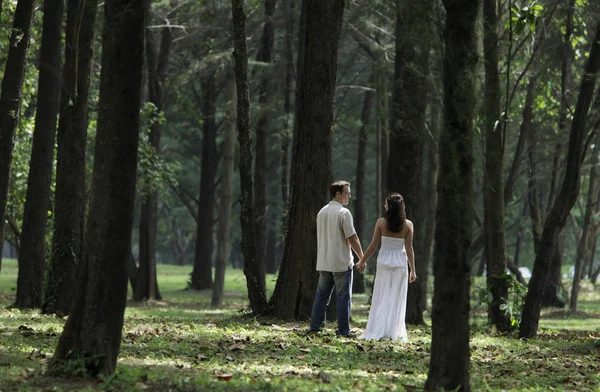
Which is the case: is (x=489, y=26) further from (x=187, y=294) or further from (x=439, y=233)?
(x=187, y=294)

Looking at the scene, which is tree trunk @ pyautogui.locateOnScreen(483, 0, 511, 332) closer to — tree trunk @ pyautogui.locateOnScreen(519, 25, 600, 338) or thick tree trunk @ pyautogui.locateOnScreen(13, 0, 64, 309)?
tree trunk @ pyautogui.locateOnScreen(519, 25, 600, 338)

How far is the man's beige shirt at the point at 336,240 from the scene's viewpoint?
1381cm

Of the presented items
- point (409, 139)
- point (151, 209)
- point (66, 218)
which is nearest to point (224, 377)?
point (66, 218)

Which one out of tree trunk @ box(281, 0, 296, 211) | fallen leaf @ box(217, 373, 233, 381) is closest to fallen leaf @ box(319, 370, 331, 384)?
fallen leaf @ box(217, 373, 233, 381)

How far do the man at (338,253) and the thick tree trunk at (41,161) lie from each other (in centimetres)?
796

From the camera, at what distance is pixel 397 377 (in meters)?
9.95

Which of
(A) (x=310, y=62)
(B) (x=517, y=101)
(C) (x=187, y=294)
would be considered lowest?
(C) (x=187, y=294)

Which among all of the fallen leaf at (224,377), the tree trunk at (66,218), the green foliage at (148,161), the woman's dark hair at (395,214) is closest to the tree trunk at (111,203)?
the fallen leaf at (224,377)

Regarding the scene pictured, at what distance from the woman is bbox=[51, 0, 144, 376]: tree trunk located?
19.1 ft

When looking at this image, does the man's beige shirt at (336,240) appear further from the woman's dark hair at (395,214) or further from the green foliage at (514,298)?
the green foliage at (514,298)

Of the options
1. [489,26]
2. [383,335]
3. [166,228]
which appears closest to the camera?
[383,335]

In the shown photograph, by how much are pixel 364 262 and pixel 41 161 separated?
8.85 metres

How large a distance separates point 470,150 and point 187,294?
31.1 metres

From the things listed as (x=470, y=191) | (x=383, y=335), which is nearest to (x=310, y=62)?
(x=383, y=335)
